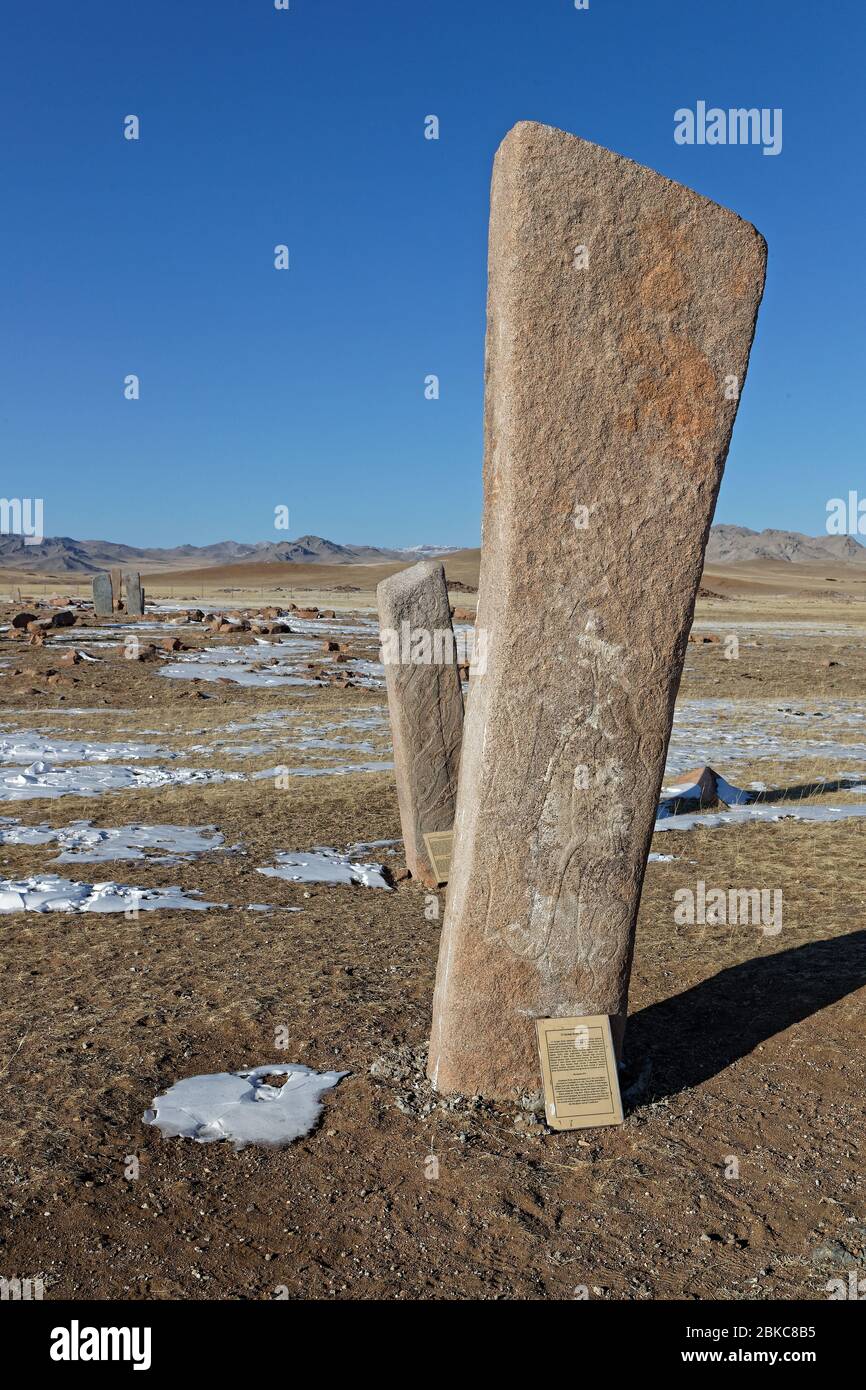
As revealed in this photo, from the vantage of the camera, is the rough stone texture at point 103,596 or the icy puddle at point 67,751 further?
the rough stone texture at point 103,596

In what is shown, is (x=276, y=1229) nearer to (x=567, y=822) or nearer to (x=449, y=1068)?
(x=449, y=1068)

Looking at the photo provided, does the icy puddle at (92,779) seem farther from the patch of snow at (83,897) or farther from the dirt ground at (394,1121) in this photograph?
the patch of snow at (83,897)

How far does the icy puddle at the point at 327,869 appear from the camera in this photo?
7.41 meters

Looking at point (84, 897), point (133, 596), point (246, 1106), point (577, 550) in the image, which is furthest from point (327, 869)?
point (133, 596)

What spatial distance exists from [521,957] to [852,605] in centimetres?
5929

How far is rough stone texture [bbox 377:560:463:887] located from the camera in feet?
25.6

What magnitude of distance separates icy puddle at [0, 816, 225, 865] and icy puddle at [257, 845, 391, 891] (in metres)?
0.67

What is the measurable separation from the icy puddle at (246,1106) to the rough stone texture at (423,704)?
3582 millimetres

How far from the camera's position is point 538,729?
3748mm

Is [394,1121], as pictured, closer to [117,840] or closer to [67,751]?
[117,840]

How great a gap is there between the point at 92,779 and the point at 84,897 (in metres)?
3.96

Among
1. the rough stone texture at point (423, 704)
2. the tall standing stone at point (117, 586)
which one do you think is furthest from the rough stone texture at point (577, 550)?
the tall standing stone at point (117, 586)

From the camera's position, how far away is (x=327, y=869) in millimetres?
7648
